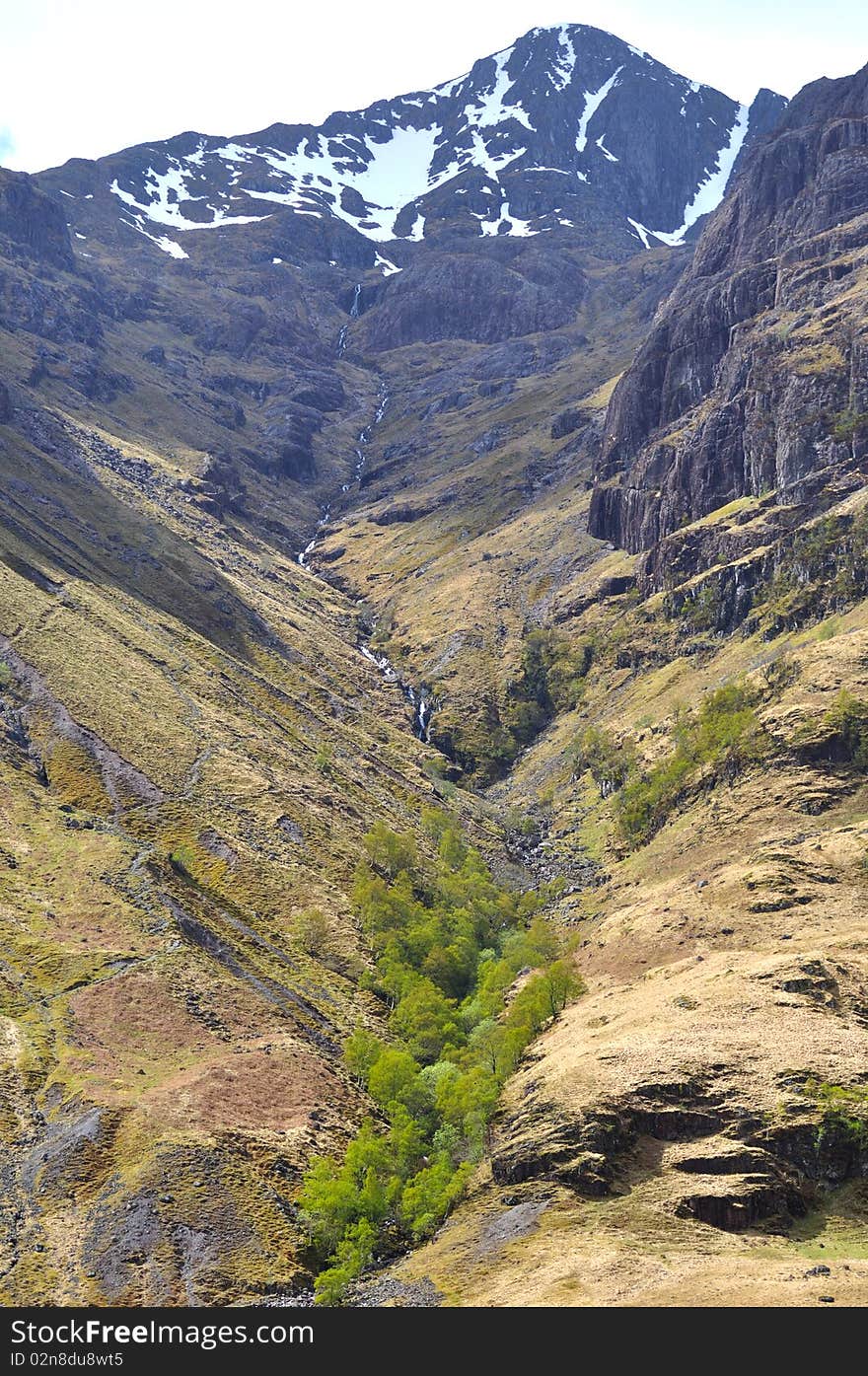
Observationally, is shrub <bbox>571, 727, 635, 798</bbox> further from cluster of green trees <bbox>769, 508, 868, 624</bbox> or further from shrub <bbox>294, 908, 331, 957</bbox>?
shrub <bbox>294, 908, 331, 957</bbox>

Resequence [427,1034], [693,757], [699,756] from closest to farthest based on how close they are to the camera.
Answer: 1. [427,1034]
2. [699,756]
3. [693,757]

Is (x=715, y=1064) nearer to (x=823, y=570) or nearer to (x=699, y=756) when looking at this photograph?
(x=699, y=756)

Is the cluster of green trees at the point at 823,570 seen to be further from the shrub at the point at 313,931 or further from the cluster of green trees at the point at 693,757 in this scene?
the shrub at the point at 313,931

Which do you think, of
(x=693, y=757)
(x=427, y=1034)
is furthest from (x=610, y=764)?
(x=427, y=1034)

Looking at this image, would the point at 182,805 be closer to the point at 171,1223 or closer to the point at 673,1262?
the point at 171,1223

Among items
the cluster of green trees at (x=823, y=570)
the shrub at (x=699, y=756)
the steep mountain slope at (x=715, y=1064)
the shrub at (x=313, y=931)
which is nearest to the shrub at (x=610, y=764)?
the shrub at (x=699, y=756)
